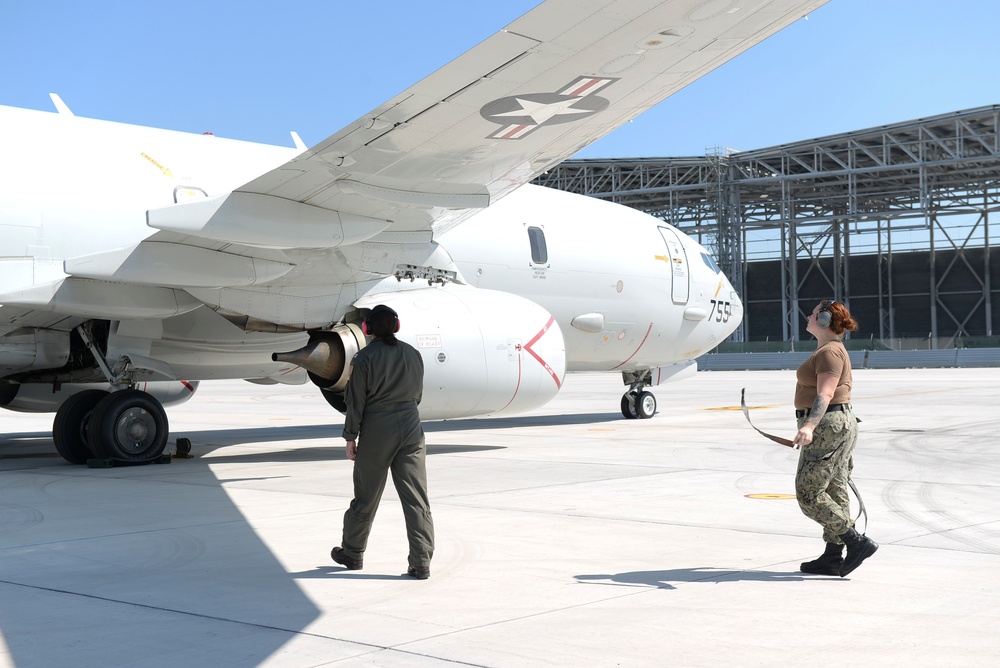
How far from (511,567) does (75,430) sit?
7979 millimetres

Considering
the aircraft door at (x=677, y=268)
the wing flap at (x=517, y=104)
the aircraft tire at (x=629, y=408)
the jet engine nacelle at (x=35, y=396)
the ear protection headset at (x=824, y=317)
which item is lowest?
the aircraft tire at (x=629, y=408)

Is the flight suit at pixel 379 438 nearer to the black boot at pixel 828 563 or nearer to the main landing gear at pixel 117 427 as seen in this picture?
the black boot at pixel 828 563

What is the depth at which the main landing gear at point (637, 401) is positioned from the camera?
18875mm

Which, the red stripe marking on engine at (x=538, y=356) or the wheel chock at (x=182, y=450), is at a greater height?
the red stripe marking on engine at (x=538, y=356)

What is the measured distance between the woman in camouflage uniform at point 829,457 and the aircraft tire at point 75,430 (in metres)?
8.97

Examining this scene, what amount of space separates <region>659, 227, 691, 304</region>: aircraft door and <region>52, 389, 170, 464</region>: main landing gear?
8836 mm

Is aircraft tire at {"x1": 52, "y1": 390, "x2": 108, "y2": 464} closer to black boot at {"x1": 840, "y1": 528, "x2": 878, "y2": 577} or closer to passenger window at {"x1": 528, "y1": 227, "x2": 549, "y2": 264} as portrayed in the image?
passenger window at {"x1": 528, "y1": 227, "x2": 549, "y2": 264}

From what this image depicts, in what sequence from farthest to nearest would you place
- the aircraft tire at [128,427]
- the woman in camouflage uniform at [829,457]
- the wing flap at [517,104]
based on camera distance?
1. the aircraft tire at [128,427]
2. the wing flap at [517,104]
3. the woman in camouflage uniform at [829,457]

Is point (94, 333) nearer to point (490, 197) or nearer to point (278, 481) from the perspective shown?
point (278, 481)

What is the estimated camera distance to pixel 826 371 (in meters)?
5.77

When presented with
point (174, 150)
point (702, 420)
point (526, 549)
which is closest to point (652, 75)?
point (526, 549)

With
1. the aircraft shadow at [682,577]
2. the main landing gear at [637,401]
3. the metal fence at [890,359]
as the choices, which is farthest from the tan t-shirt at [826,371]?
the metal fence at [890,359]

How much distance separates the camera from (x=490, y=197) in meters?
10.4

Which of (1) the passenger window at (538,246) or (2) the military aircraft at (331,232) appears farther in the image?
(1) the passenger window at (538,246)
